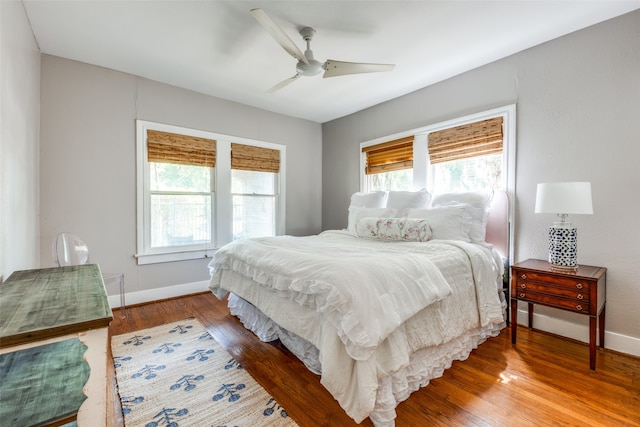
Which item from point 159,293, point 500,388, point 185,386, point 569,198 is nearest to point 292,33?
point 569,198

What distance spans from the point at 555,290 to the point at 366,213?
1872 millimetres

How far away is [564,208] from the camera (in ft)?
6.89

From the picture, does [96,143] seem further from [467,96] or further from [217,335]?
[467,96]

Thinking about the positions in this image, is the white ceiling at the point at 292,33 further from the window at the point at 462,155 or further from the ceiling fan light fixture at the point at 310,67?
the window at the point at 462,155

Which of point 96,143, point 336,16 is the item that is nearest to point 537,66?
point 336,16

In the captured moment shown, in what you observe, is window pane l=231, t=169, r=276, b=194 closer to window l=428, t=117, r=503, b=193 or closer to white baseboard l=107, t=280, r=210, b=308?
white baseboard l=107, t=280, r=210, b=308

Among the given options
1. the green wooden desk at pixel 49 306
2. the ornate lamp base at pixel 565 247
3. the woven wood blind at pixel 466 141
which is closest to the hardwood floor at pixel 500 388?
the green wooden desk at pixel 49 306

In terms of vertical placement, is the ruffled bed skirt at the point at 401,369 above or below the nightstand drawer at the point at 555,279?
below

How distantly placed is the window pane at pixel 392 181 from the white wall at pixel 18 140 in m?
3.71

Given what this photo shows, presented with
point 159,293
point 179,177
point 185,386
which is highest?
point 179,177

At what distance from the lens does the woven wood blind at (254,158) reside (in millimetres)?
4082

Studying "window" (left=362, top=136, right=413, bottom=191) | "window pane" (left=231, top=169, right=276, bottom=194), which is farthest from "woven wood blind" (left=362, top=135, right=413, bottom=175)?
"window pane" (left=231, top=169, right=276, bottom=194)

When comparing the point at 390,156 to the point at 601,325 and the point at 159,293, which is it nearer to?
the point at 601,325

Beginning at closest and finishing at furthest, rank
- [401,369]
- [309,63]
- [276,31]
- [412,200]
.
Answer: [401,369] → [276,31] → [309,63] → [412,200]
